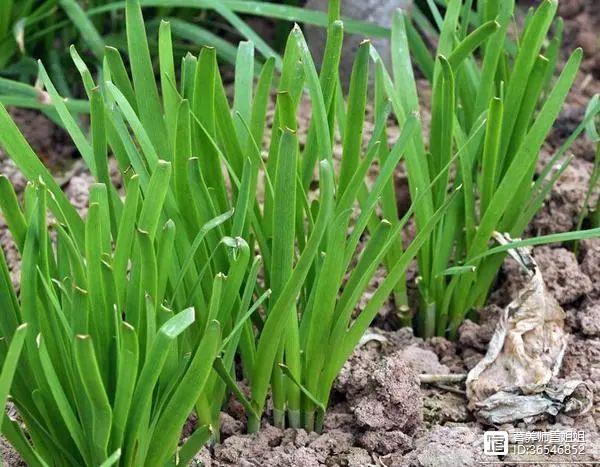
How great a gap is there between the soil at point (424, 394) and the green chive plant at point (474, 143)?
0.07 m

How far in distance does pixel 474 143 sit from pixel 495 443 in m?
0.47

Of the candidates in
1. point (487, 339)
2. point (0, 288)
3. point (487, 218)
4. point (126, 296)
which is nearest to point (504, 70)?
point (487, 218)

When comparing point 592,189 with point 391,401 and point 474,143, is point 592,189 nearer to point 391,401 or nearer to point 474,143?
point 474,143

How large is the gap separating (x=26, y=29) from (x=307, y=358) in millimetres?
1281

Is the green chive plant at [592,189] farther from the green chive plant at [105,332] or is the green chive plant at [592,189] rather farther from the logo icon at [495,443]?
the green chive plant at [105,332]

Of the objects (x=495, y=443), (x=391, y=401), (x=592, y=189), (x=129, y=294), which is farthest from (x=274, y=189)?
(x=592, y=189)

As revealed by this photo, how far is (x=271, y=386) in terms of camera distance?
134cm

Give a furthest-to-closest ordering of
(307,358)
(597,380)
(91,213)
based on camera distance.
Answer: (597,380), (307,358), (91,213)

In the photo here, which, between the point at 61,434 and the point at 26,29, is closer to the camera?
the point at 61,434

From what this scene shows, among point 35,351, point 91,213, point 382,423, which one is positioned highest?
point 91,213

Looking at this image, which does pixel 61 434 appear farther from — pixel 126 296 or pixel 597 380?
pixel 597 380

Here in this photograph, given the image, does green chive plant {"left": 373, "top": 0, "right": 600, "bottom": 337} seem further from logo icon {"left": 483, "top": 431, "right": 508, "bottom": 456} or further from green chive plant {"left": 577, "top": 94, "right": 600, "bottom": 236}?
logo icon {"left": 483, "top": 431, "right": 508, "bottom": 456}

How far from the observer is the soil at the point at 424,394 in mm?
1264

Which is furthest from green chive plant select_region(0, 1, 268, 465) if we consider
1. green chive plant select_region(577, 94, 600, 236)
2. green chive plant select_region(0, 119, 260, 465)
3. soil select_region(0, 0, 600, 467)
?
green chive plant select_region(577, 94, 600, 236)
